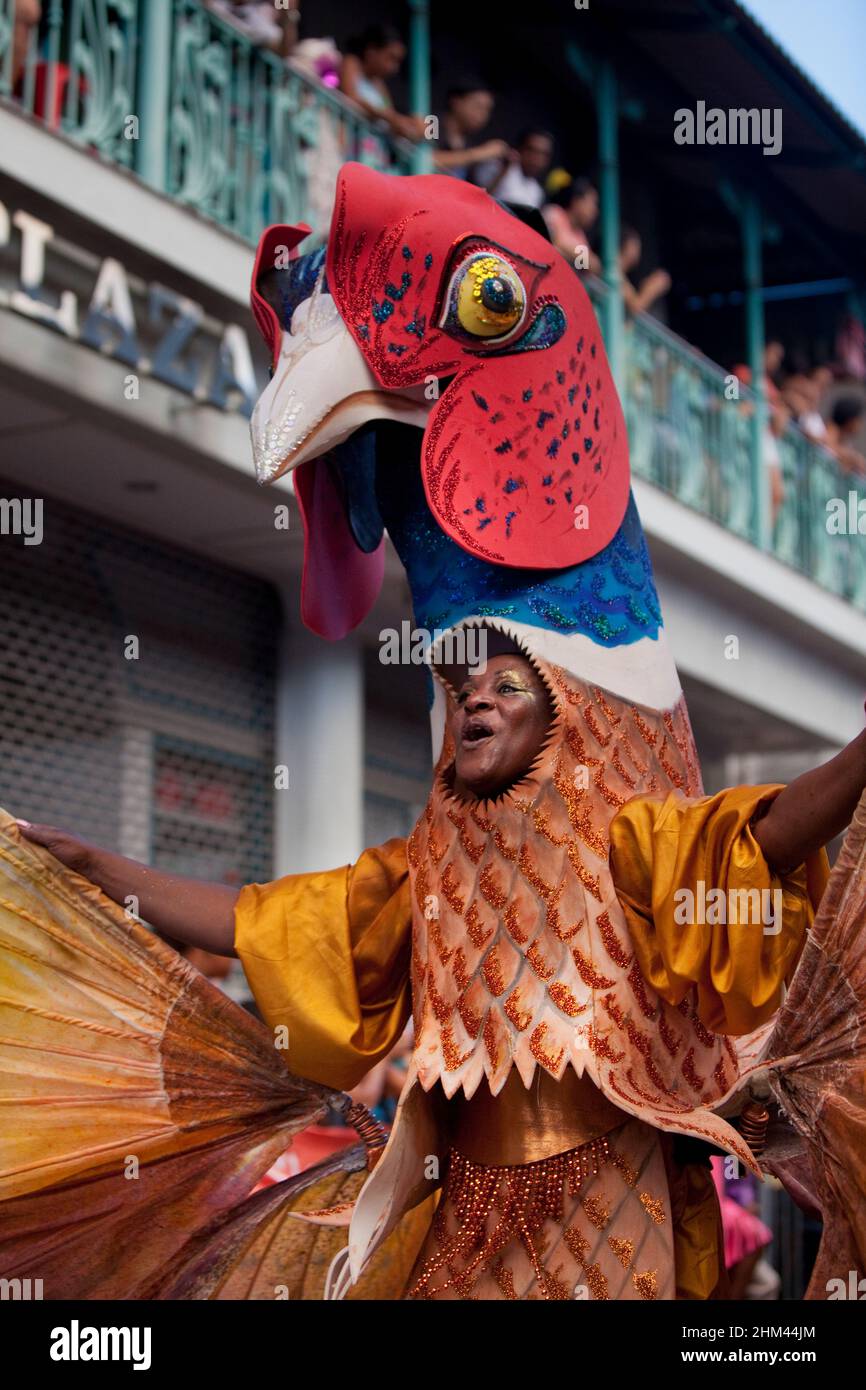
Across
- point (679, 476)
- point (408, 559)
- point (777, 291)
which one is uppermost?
point (777, 291)

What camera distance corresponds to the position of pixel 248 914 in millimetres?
2990

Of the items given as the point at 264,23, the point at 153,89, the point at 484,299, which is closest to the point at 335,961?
the point at 484,299

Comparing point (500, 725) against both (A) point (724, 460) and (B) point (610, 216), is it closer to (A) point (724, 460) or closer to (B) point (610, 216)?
(B) point (610, 216)

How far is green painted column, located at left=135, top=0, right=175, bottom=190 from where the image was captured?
6414mm

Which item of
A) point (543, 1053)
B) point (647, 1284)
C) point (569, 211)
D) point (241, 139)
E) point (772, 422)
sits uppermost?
point (569, 211)

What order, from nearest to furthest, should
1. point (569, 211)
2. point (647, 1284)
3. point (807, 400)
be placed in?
point (647, 1284) → point (569, 211) → point (807, 400)

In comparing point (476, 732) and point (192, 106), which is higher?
point (192, 106)

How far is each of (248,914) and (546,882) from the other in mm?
516

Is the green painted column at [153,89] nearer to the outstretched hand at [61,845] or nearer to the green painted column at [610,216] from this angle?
the green painted column at [610,216]

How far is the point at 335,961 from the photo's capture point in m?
2.94

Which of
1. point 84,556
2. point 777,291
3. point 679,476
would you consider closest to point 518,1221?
point 84,556

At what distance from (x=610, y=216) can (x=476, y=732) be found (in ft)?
23.1

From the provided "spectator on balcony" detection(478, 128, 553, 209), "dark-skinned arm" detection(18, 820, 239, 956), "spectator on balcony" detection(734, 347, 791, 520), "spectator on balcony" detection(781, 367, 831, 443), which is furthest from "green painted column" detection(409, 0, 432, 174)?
"dark-skinned arm" detection(18, 820, 239, 956)

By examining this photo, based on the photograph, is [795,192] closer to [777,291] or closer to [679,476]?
[777,291]
